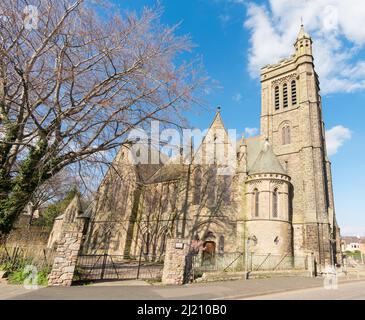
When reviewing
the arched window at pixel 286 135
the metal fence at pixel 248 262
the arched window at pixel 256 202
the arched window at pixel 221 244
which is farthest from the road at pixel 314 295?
the arched window at pixel 286 135

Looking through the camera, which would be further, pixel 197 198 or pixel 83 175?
pixel 197 198

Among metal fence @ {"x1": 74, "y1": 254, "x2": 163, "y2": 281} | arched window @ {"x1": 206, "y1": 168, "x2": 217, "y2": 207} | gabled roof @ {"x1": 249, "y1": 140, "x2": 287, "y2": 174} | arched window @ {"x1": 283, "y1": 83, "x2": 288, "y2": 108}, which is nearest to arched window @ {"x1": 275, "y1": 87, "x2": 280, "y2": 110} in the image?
arched window @ {"x1": 283, "y1": 83, "x2": 288, "y2": 108}

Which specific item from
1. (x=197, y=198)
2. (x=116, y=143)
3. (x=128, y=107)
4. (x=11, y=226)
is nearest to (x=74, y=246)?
(x=11, y=226)

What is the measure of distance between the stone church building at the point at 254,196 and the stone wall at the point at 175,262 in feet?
27.9

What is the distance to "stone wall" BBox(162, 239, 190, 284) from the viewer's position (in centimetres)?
1212

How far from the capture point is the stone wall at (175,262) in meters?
12.1

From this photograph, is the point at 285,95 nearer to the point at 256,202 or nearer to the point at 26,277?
the point at 256,202

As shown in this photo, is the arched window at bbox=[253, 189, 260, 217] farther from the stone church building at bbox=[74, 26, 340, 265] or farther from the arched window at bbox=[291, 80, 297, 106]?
the arched window at bbox=[291, 80, 297, 106]

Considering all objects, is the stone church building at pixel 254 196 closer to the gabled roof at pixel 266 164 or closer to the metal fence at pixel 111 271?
the gabled roof at pixel 266 164

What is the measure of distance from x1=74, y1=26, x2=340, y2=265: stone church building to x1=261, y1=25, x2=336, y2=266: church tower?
89 millimetres

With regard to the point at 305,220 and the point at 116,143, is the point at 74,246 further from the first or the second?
the point at 305,220

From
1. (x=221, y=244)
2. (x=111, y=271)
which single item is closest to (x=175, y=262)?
(x=111, y=271)
